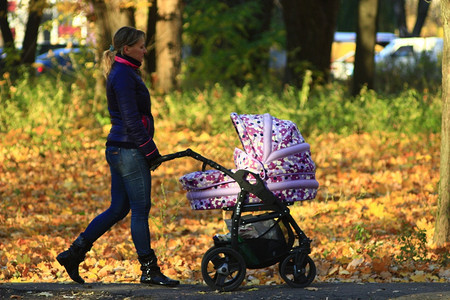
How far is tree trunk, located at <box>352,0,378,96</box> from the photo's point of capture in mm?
16047

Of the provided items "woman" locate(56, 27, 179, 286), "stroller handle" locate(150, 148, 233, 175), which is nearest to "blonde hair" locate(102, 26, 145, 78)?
"woman" locate(56, 27, 179, 286)

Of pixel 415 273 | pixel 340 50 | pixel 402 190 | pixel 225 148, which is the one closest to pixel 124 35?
pixel 415 273

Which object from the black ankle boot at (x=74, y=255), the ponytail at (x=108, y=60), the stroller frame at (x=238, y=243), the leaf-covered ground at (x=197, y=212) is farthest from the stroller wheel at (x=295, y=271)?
the ponytail at (x=108, y=60)

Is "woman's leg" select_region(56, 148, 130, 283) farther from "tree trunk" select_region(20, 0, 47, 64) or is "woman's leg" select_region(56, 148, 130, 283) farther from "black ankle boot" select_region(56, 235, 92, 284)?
"tree trunk" select_region(20, 0, 47, 64)

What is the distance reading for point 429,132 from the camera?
12953 mm

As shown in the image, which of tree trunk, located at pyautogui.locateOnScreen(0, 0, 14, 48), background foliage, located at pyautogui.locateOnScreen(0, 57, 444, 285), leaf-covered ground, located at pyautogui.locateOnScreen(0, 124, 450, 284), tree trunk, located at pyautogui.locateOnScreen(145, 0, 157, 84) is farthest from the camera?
tree trunk, located at pyautogui.locateOnScreen(0, 0, 14, 48)

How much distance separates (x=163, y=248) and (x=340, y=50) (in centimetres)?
2777

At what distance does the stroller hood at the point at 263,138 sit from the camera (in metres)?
5.20

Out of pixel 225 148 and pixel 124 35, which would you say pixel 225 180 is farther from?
pixel 225 148

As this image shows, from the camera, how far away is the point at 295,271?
5.38 m

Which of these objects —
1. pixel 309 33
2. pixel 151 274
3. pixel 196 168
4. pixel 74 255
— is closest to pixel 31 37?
pixel 309 33

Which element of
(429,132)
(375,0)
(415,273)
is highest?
(375,0)

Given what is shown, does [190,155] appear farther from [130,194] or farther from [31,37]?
[31,37]

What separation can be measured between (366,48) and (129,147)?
1169cm
